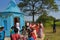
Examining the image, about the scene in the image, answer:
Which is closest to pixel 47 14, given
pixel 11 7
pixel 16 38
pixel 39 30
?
pixel 11 7

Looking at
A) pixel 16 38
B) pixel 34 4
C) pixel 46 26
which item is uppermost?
pixel 16 38

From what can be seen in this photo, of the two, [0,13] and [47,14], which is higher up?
[0,13]

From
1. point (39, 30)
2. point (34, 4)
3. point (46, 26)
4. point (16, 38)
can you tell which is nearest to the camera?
point (16, 38)

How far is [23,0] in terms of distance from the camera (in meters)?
59.9

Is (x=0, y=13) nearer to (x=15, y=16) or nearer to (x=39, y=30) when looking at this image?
(x=15, y=16)

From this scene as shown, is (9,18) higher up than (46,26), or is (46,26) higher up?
(9,18)

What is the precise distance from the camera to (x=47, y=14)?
189ft

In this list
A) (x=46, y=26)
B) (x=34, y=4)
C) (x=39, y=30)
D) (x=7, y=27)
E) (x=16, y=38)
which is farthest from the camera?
Answer: (x=34, y=4)

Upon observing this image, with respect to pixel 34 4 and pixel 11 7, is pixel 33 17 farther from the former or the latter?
pixel 11 7

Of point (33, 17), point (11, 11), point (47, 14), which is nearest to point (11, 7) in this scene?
point (11, 11)

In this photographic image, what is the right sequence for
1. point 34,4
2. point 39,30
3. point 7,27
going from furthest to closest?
point 34,4
point 7,27
point 39,30

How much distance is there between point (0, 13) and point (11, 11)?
127cm

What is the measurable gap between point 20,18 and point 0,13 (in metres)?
2.35

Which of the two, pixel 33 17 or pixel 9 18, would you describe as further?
pixel 33 17
